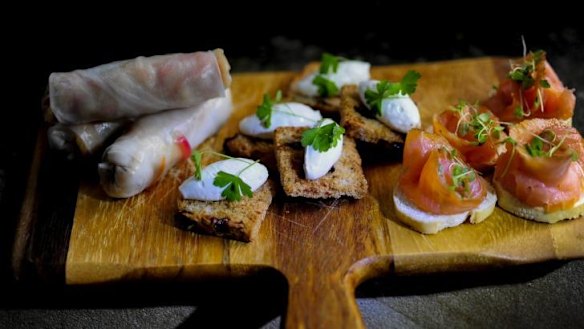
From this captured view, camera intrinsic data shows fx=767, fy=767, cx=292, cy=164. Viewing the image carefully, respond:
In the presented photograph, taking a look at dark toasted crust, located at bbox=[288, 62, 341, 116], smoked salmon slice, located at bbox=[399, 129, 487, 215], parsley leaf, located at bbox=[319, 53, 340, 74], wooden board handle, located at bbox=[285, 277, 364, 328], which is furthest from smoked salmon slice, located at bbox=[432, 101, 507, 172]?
wooden board handle, located at bbox=[285, 277, 364, 328]

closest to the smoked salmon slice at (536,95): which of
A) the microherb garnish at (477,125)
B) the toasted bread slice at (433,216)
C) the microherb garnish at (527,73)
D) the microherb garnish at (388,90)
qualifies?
the microherb garnish at (527,73)

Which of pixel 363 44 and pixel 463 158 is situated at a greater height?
pixel 463 158

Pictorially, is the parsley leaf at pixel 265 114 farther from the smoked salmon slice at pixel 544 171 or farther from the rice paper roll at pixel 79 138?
the smoked salmon slice at pixel 544 171

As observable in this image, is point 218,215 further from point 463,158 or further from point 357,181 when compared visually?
point 463,158

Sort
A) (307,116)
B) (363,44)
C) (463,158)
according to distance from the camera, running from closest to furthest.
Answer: (463,158)
(307,116)
(363,44)

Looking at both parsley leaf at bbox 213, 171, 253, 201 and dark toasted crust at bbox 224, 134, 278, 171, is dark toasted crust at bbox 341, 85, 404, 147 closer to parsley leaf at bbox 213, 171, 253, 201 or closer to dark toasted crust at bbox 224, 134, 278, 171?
dark toasted crust at bbox 224, 134, 278, 171

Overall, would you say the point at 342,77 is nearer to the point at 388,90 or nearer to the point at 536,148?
the point at 388,90

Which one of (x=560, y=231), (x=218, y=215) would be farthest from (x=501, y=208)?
(x=218, y=215)

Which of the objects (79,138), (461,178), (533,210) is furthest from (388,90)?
(79,138)
